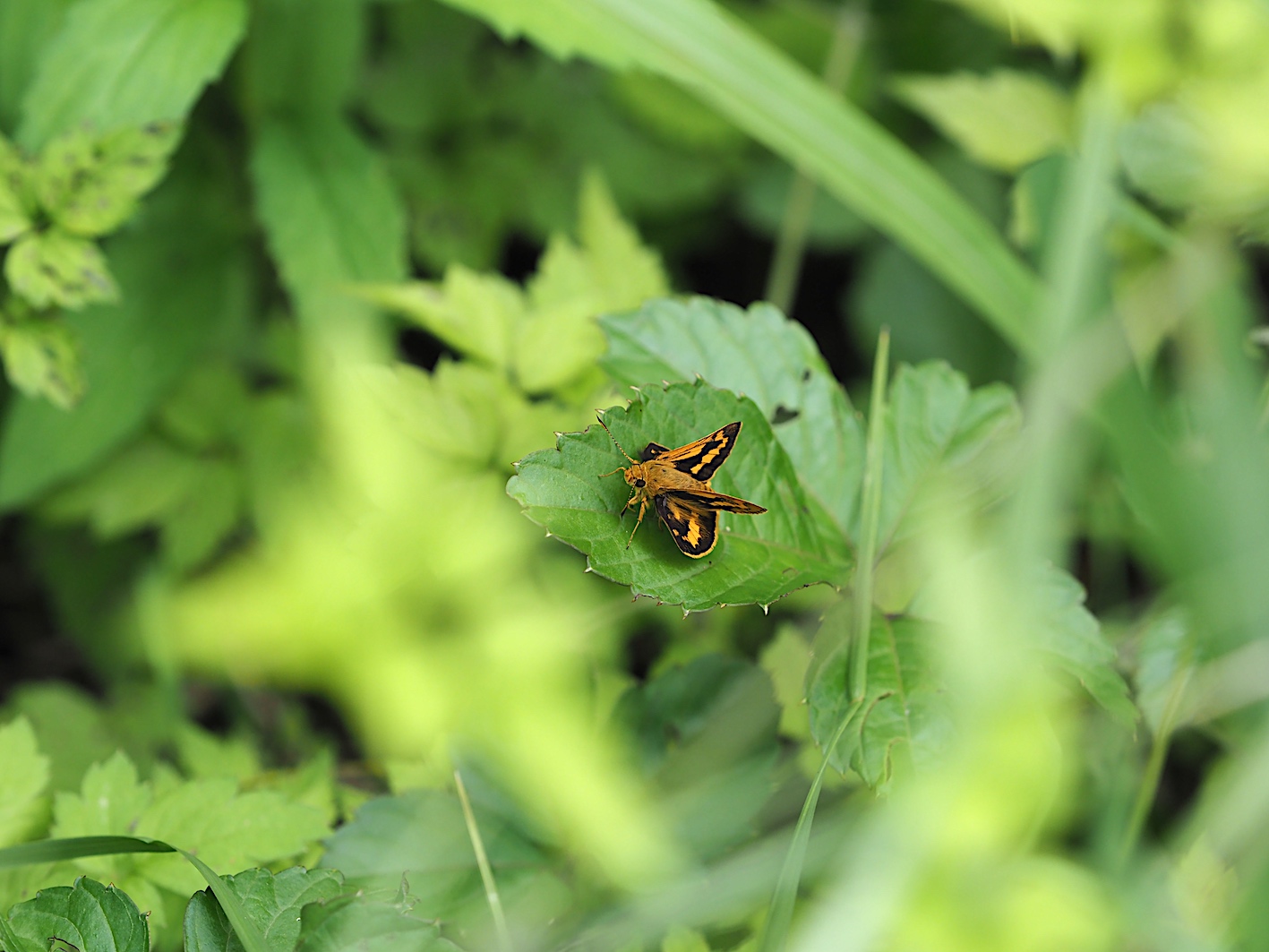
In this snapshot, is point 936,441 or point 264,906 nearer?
point 264,906

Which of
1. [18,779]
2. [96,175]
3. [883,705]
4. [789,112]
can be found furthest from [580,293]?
[18,779]

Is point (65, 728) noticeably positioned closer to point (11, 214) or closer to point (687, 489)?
point (11, 214)

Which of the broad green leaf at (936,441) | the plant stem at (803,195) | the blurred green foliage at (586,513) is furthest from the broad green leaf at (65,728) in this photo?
the plant stem at (803,195)

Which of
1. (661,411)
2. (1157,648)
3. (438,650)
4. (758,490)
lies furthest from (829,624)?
(438,650)

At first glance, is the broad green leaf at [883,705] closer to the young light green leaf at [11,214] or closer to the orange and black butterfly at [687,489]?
the orange and black butterfly at [687,489]

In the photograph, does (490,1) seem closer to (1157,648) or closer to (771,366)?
(771,366)

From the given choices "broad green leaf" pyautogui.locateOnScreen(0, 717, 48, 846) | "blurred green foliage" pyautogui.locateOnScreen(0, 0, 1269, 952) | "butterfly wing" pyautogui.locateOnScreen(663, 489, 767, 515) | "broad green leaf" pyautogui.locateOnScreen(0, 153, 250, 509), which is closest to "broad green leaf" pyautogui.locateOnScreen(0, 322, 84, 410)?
"blurred green foliage" pyautogui.locateOnScreen(0, 0, 1269, 952)

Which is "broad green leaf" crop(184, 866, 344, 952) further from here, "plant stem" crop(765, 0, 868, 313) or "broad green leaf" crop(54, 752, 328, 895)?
"plant stem" crop(765, 0, 868, 313)
